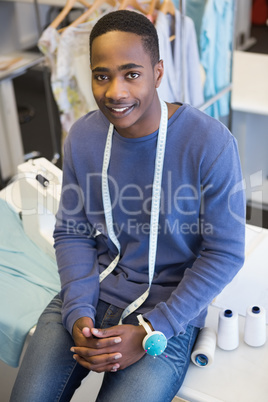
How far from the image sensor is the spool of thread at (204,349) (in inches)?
55.7

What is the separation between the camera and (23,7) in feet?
17.8

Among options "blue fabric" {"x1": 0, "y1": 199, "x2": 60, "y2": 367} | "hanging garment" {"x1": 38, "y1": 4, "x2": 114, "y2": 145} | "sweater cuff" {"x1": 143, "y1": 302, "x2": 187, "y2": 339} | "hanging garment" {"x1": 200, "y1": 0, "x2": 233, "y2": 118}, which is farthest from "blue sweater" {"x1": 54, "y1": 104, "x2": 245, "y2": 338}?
"hanging garment" {"x1": 200, "y1": 0, "x2": 233, "y2": 118}

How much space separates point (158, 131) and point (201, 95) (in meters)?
1.52

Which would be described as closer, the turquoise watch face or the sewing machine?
the turquoise watch face

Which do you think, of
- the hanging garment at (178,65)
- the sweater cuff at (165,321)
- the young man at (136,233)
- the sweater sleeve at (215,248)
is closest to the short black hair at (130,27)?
the young man at (136,233)

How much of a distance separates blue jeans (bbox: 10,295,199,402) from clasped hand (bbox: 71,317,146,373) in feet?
0.11

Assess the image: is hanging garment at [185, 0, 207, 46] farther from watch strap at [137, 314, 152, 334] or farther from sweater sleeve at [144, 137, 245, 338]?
watch strap at [137, 314, 152, 334]

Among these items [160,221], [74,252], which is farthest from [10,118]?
[160,221]

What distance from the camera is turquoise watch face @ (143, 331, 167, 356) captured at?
50.3 inches

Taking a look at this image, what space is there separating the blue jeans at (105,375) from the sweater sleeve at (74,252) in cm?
5

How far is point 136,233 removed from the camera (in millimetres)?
1472

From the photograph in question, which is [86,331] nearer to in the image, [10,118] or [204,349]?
[204,349]

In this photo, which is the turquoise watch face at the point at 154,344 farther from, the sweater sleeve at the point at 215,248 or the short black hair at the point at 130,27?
the short black hair at the point at 130,27

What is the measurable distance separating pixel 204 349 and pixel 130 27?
0.82 m
